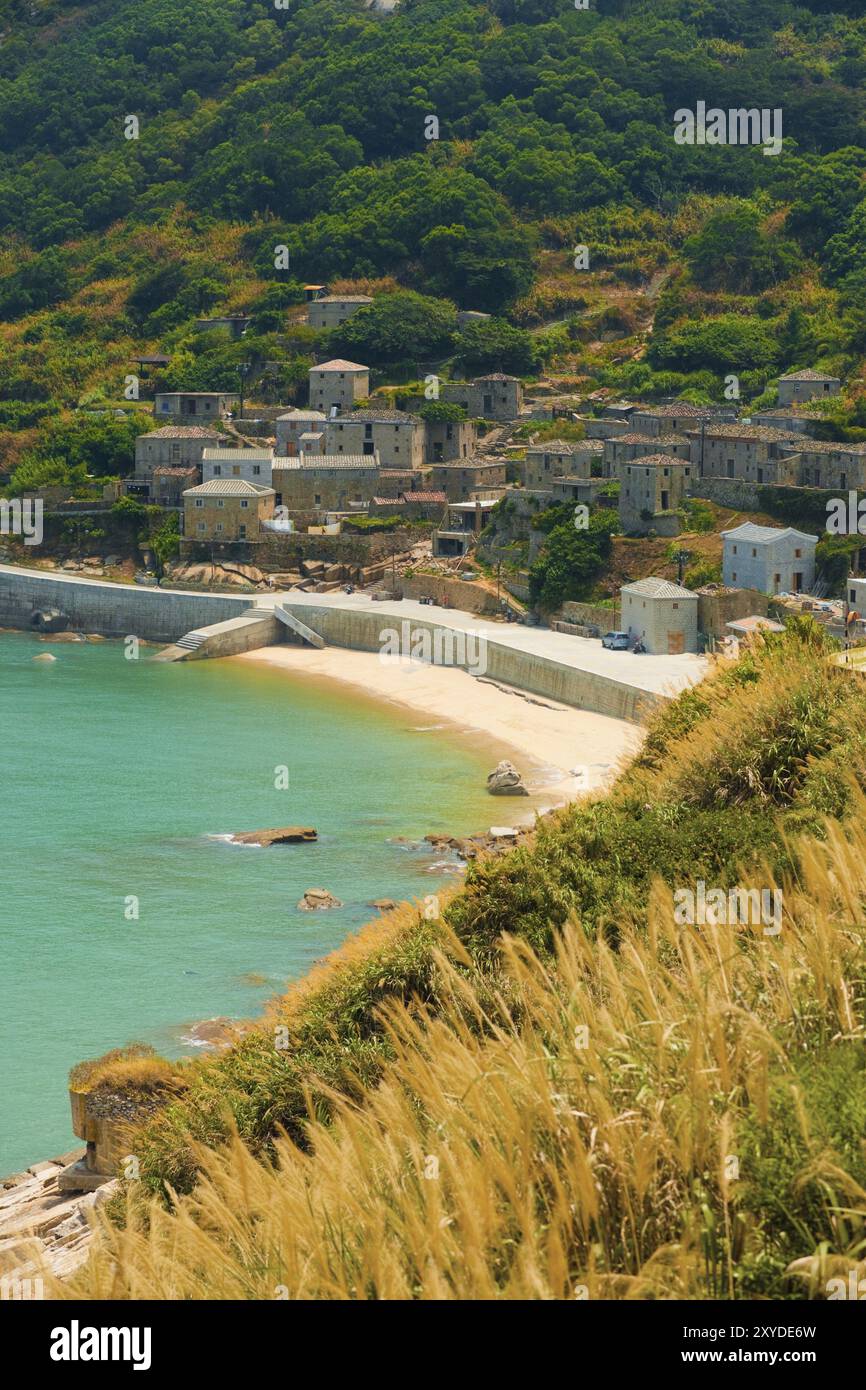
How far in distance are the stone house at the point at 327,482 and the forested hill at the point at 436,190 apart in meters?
7.98

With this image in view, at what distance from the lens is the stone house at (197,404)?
65.4m

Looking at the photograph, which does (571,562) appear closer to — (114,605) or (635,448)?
(635,448)

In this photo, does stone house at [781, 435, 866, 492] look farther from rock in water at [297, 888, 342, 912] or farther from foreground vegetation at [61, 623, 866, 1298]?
foreground vegetation at [61, 623, 866, 1298]

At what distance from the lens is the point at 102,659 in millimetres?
52969

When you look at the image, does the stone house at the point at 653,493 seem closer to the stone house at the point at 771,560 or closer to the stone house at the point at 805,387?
the stone house at the point at 771,560

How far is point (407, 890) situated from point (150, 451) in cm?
3739

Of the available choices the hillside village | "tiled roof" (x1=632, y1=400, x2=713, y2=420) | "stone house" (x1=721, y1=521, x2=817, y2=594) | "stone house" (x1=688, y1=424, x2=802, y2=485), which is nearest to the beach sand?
the hillside village

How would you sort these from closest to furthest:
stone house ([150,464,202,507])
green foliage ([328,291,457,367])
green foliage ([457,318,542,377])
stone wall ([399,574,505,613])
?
1. stone wall ([399,574,505,613])
2. stone house ([150,464,202,507])
3. green foliage ([457,318,542,377])
4. green foliage ([328,291,457,367])

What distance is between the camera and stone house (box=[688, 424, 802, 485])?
49406 mm

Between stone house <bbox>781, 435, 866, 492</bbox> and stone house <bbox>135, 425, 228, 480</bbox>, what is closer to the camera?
stone house <bbox>781, 435, 866, 492</bbox>

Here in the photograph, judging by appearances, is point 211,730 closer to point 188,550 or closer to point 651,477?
point 651,477

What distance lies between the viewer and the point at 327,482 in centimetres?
5997

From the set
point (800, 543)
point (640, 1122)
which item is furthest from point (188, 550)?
point (640, 1122)

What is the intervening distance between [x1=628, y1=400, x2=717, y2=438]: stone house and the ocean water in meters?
12.6
